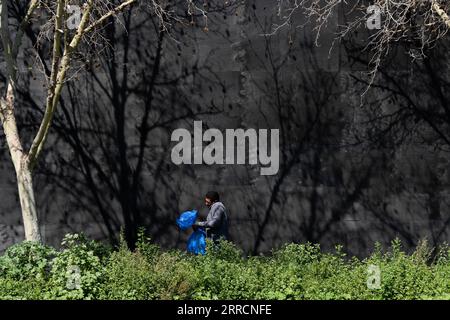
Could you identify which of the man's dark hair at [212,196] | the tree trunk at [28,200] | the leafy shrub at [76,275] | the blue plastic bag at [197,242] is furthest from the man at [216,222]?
the tree trunk at [28,200]

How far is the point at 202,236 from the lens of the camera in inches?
448

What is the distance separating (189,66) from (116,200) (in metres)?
2.63

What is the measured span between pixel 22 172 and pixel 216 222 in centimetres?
306

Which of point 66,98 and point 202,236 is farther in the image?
point 66,98

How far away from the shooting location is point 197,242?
11422 mm

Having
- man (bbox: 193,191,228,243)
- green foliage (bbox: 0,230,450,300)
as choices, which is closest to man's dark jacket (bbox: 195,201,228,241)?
man (bbox: 193,191,228,243)

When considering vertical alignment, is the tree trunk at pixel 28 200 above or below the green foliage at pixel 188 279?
above

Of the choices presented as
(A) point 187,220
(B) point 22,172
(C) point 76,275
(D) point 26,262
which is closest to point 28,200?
(B) point 22,172

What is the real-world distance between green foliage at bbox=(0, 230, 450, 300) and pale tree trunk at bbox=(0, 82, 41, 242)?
61cm

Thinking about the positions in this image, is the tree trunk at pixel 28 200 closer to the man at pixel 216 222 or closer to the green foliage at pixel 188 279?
the green foliage at pixel 188 279

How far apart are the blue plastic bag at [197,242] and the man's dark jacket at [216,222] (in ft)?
0.52

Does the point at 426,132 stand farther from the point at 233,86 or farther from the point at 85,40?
the point at 85,40

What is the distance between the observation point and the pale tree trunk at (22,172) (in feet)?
33.8
